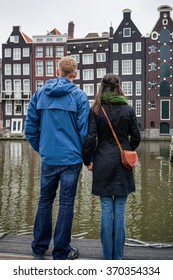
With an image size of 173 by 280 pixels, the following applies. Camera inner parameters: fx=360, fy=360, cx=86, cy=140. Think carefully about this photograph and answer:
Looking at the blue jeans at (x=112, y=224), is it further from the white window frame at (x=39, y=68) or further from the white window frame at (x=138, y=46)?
the white window frame at (x=39, y=68)

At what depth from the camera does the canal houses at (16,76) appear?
159 feet

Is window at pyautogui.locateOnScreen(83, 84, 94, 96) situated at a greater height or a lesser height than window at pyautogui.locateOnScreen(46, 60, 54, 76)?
lesser

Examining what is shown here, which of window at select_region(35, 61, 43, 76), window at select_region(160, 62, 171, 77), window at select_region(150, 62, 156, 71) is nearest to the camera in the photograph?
window at select_region(160, 62, 171, 77)

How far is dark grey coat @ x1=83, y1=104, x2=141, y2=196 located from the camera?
3.48 m

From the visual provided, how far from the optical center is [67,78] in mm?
3752

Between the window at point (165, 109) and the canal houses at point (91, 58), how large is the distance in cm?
848

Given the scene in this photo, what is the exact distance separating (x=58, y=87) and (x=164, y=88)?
140ft

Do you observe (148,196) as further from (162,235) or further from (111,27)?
(111,27)

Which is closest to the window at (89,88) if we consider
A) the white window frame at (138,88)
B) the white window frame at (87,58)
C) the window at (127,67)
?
the white window frame at (87,58)

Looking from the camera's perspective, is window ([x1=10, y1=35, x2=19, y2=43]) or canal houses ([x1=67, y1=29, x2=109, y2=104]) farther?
window ([x1=10, y1=35, x2=19, y2=43])

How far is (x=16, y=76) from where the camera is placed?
48844mm

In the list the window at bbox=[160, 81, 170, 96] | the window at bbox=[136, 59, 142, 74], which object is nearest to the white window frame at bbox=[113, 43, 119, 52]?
the window at bbox=[136, 59, 142, 74]

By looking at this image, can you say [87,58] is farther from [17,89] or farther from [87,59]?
[17,89]

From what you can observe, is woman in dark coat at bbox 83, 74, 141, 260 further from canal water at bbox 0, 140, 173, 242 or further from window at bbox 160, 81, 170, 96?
window at bbox 160, 81, 170, 96
